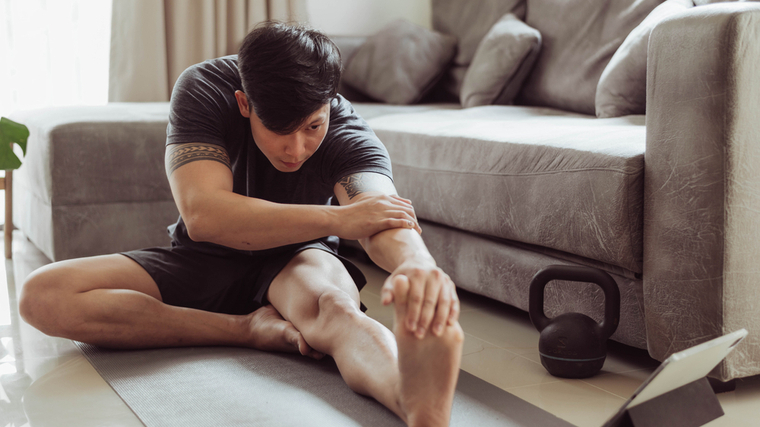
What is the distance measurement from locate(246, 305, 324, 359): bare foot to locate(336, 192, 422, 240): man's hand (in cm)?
27

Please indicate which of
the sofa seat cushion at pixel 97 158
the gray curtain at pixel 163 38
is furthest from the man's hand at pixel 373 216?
the gray curtain at pixel 163 38

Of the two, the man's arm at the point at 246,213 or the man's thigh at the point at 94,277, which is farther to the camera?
the man's thigh at the point at 94,277

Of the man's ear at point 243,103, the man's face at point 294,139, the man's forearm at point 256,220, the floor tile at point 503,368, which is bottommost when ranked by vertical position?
the floor tile at point 503,368

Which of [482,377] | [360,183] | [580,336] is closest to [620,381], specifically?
[580,336]

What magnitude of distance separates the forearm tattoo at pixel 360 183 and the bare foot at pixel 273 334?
0.98 feet

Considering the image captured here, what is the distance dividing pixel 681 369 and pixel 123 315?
100cm

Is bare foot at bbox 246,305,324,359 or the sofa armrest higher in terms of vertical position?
the sofa armrest

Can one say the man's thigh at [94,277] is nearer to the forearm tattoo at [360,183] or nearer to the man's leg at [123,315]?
the man's leg at [123,315]

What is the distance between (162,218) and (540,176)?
130cm

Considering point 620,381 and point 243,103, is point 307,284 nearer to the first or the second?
point 243,103

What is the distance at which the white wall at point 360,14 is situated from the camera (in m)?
3.47

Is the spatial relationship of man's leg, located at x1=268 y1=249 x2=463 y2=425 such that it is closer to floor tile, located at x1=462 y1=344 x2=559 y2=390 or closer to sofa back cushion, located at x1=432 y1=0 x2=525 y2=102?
floor tile, located at x1=462 y1=344 x2=559 y2=390

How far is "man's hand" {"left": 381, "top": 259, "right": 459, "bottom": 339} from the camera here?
2.75 ft

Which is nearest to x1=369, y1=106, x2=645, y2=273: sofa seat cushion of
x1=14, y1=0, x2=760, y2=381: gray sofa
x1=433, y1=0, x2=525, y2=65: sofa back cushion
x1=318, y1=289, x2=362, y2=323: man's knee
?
x1=14, y1=0, x2=760, y2=381: gray sofa
